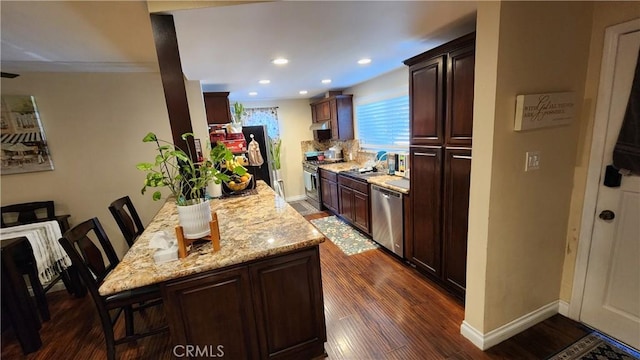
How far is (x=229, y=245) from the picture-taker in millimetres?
1498

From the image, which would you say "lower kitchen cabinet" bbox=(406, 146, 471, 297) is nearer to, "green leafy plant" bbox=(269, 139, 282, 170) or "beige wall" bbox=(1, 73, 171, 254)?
"beige wall" bbox=(1, 73, 171, 254)

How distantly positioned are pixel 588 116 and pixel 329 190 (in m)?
3.36

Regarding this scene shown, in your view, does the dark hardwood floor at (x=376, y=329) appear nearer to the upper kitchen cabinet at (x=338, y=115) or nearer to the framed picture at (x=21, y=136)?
the framed picture at (x=21, y=136)

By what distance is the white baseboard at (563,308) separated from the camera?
1964mm

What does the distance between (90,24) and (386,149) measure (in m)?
3.51

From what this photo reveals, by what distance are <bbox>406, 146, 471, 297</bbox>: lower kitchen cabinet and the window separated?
128cm

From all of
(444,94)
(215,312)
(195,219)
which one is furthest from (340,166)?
(215,312)

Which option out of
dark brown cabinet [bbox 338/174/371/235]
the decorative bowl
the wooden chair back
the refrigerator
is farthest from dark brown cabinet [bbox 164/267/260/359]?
the refrigerator

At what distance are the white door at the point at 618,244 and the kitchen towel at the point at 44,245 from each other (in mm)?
4198

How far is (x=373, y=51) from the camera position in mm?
2482

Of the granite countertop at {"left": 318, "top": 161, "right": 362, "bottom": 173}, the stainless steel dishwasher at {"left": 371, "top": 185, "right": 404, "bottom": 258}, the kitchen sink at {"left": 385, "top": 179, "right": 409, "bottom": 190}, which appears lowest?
the stainless steel dishwasher at {"left": 371, "top": 185, "right": 404, "bottom": 258}

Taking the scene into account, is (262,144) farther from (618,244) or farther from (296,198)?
(618,244)

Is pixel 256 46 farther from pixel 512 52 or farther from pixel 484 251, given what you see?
pixel 484 251

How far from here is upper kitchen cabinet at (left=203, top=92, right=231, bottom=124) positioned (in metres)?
3.90
